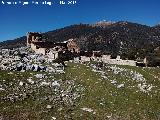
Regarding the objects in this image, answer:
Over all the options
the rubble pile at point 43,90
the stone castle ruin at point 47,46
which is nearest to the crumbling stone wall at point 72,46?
the stone castle ruin at point 47,46

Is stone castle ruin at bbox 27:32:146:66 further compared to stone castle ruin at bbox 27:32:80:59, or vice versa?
stone castle ruin at bbox 27:32:80:59

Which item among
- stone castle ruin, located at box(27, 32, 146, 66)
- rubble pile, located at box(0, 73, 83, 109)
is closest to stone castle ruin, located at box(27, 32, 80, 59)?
stone castle ruin, located at box(27, 32, 146, 66)

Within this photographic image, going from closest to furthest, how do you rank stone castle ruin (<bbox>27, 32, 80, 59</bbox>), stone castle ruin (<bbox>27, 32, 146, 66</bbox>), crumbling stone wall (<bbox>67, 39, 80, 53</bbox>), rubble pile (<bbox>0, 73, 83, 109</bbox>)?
1. rubble pile (<bbox>0, 73, 83, 109</bbox>)
2. stone castle ruin (<bbox>27, 32, 146, 66</bbox>)
3. stone castle ruin (<bbox>27, 32, 80, 59</bbox>)
4. crumbling stone wall (<bbox>67, 39, 80, 53</bbox>)

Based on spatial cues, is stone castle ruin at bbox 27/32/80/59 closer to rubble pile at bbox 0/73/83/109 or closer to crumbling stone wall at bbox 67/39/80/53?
crumbling stone wall at bbox 67/39/80/53

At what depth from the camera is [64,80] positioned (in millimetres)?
44656

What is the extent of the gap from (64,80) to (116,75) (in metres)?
8.41

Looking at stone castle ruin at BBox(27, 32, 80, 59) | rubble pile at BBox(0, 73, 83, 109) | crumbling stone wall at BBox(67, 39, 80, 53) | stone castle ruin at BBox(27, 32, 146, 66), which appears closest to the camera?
rubble pile at BBox(0, 73, 83, 109)

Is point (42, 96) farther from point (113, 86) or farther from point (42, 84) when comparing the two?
point (113, 86)

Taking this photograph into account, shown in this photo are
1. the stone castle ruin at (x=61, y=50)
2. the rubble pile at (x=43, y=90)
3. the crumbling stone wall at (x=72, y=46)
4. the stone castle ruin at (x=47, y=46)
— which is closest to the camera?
the rubble pile at (x=43, y=90)

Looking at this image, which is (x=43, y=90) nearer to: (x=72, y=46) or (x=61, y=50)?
(x=61, y=50)

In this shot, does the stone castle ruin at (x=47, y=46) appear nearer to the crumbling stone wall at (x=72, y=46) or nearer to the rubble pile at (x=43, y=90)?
the crumbling stone wall at (x=72, y=46)

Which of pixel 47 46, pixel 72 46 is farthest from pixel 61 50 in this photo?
pixel 72 46

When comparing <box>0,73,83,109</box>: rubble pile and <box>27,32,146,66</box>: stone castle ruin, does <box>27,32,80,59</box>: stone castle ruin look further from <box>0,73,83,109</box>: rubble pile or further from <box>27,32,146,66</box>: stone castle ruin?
<box>0,73,83,109</box>: rubble pile

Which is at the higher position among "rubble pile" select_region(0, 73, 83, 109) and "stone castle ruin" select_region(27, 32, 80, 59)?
"stone castle ruin" select_region(27, 32, 80, 59)
